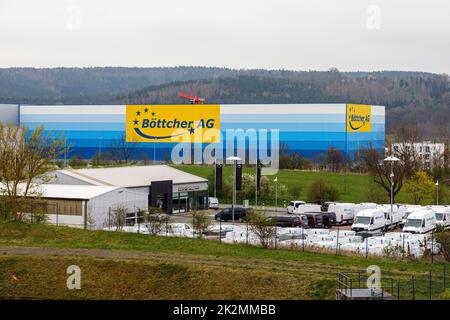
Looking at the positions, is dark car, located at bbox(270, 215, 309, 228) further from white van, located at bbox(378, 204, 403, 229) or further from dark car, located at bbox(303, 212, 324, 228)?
white van, located at bbox(378, 204, 403, 229)

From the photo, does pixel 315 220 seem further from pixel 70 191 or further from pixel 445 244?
pixel 445 244

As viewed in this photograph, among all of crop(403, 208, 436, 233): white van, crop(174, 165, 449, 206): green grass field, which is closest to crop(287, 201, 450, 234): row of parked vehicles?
crop(403, 208, 436, 233): white van

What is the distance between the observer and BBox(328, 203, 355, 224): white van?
3725 cm

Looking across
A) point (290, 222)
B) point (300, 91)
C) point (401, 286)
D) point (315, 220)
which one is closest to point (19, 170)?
point (290, 222)

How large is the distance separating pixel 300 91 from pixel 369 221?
115560 millimetres

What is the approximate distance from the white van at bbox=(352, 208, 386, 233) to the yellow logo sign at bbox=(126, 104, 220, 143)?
107 ft

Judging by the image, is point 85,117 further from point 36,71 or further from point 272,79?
point 36,71

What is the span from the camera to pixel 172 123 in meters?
68.4

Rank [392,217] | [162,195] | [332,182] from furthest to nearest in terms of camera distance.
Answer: [332,182] → [162,195] → [392,217]

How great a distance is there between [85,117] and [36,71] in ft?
437

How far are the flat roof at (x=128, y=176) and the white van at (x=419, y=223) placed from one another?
13584mm

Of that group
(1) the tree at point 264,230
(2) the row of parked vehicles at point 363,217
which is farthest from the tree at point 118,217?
(1) the tree at point 264,230

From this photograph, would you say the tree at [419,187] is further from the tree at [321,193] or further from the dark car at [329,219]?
the dark car at [329,219]

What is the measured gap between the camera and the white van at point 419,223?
33219mm
